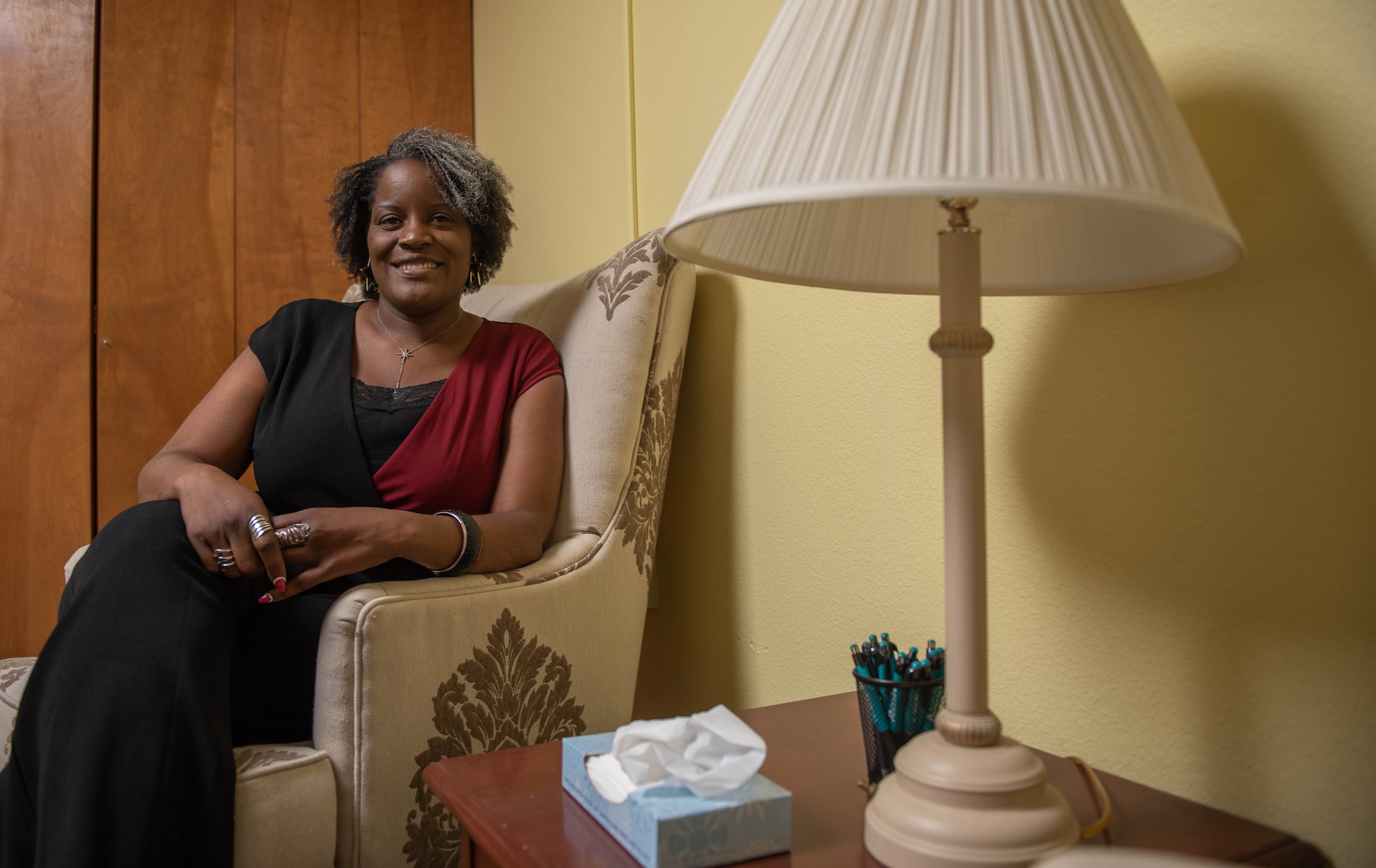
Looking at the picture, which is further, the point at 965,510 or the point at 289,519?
the point at 289,519

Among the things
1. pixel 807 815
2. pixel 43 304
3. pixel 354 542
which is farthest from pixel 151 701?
pixel 43 304

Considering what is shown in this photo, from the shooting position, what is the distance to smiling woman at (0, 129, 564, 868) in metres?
0.90

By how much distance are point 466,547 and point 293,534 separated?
0.66ft

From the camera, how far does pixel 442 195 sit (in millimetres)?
1463

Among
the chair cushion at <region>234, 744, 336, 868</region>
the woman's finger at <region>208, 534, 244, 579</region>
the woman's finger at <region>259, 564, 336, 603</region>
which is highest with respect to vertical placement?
the woman's finger at <region>208, 534, 244, 579</region>

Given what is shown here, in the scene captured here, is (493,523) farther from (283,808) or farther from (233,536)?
(283,808)

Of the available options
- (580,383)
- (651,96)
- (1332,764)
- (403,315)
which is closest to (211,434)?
(403,315)

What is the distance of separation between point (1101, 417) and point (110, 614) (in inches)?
39.7

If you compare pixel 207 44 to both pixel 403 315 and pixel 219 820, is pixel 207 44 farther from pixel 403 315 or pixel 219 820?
pixel 219 820

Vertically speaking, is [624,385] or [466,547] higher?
[624,385]

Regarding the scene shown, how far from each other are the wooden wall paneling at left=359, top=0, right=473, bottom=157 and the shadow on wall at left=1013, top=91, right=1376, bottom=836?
6.74ft

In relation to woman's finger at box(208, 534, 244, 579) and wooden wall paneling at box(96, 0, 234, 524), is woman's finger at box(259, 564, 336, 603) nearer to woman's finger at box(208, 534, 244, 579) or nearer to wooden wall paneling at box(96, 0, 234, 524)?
woman's finger at box(208, 534, 244, 579)

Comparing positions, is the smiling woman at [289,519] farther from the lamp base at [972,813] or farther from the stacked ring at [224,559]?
the lamp base at [972,813]

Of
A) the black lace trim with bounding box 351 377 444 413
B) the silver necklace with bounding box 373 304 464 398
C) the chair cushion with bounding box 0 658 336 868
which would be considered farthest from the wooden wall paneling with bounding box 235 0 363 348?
the chair cushion with bounding box 0 658 336 868
